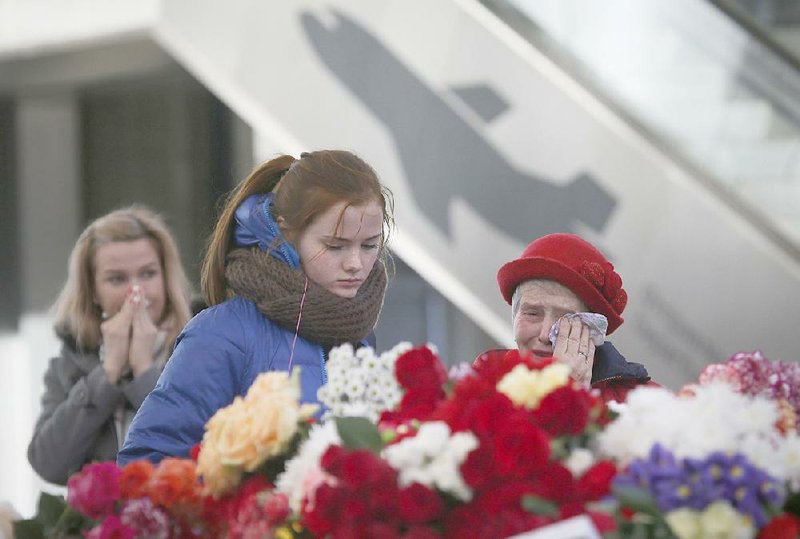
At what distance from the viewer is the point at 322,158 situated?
2.54 m

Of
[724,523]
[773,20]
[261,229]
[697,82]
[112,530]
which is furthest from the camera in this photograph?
[773,20]

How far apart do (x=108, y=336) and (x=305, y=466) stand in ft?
7.26

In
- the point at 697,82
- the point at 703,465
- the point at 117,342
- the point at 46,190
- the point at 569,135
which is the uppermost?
the point at 703,465

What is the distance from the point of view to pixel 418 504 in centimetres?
156

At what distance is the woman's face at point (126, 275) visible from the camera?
12.7 ft

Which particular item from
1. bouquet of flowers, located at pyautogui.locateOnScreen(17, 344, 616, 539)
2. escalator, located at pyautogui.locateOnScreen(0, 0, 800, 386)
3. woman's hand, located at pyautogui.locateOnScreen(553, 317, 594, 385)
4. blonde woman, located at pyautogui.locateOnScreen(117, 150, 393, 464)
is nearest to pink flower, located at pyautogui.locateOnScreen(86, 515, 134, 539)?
bouquet of flowers, located at pyautogui.locateOnScreen(17, 344, 616, 539)

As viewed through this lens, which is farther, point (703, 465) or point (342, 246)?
point (342, 246)

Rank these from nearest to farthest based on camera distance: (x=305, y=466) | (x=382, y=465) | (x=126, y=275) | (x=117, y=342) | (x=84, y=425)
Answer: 1. (x=382, y=465)
2. (x=305, y=466)
3. (x=84, y=425)
4. (x=117, y=342)
5. (x=126, y=275)

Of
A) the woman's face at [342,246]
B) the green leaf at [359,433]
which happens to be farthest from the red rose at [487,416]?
the woman's face at [342,246]

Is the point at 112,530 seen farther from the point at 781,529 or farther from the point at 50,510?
the point at 781,529

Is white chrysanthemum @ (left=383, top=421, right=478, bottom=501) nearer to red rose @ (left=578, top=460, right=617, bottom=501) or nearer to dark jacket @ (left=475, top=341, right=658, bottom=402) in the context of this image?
red rose @ (left=578, top=460, right=617, bottom=501)

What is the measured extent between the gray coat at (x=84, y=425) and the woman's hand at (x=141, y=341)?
0.11 ft

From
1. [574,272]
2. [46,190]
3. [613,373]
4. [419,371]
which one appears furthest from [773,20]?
[419,371]

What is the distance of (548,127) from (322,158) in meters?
4.25
